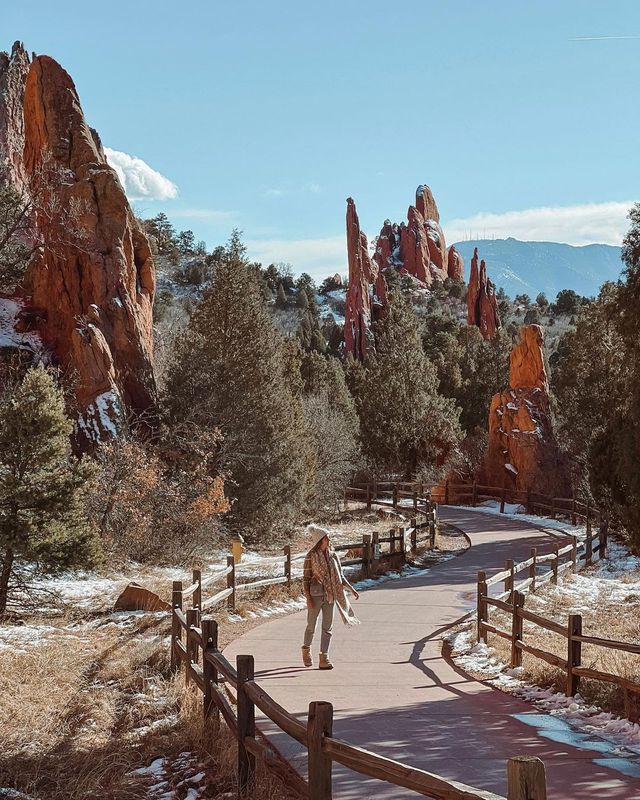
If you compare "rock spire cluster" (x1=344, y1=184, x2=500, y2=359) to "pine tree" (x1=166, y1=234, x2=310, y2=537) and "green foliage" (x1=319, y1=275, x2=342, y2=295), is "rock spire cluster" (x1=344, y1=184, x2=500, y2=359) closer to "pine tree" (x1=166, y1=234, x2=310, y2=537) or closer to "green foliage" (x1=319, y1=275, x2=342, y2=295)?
"green foliage" (x1=319, y1=275, x2=342, y2=295)

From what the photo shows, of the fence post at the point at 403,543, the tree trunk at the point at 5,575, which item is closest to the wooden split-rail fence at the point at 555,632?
the fence post at the point at 403,543

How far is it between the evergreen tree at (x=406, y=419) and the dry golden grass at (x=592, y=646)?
3321 cm

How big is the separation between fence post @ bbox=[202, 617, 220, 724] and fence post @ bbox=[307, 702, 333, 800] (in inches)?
133

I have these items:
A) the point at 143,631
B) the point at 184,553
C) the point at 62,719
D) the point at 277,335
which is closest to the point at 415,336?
the point at 277,335

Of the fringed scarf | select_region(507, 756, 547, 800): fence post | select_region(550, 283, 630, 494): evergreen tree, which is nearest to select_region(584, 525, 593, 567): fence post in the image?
select_region(550, 283, 630, 494): evergreen tree

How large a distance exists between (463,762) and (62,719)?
4266mm

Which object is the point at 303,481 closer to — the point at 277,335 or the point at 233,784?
the point at 277,335

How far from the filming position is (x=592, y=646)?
556 inches

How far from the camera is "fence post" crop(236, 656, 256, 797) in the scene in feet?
20.7

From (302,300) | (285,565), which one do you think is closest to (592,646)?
(285,565)

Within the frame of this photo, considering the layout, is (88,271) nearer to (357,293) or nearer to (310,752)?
(310,752)

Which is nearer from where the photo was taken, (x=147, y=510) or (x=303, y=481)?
(x=147, y=510)

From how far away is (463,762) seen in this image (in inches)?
271

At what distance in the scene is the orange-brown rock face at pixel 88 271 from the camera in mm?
24000
